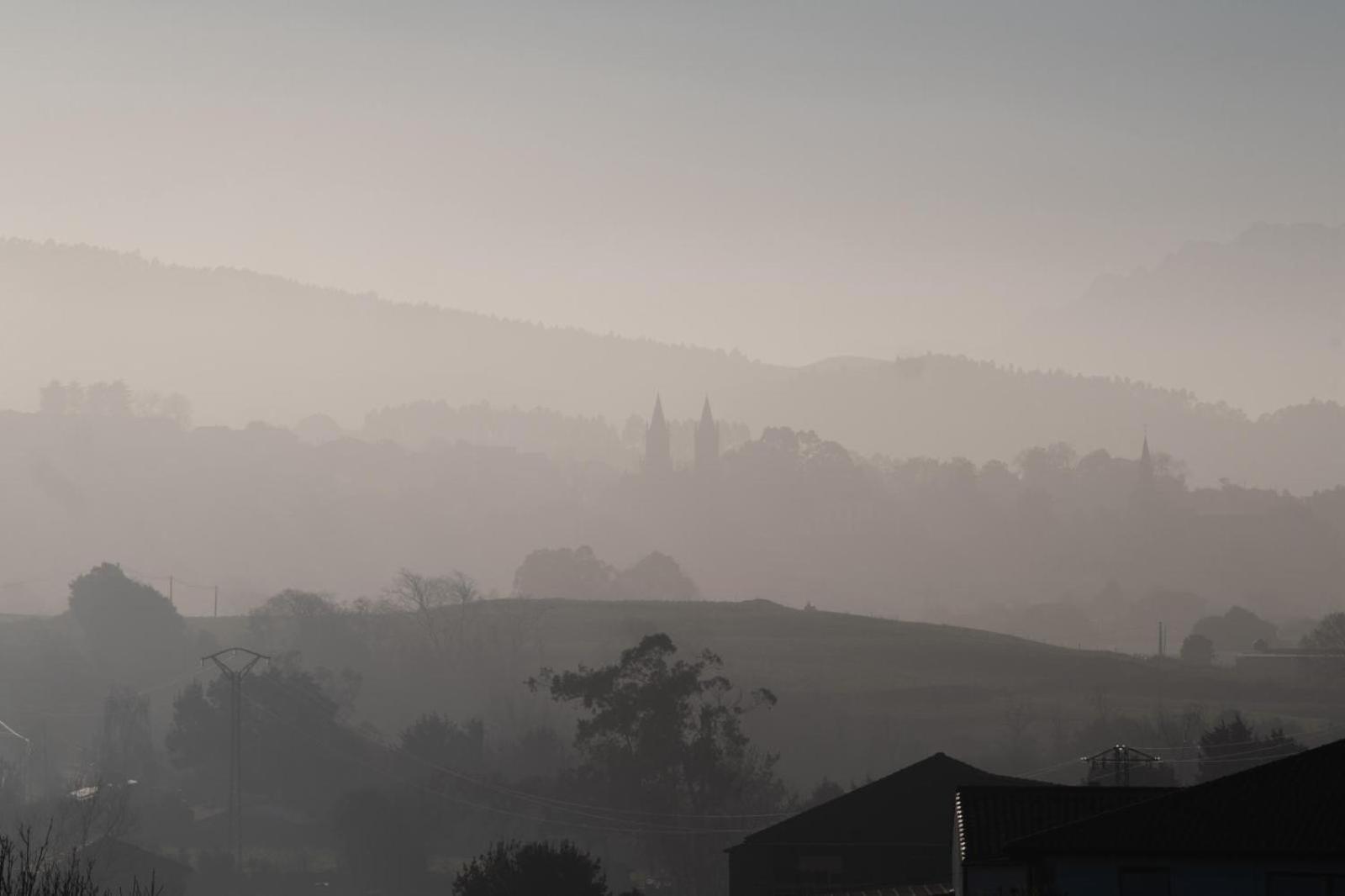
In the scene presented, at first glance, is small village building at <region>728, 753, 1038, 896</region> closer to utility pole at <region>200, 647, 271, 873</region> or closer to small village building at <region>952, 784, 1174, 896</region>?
small village building at <region>952, 784, 1174, 896</region>

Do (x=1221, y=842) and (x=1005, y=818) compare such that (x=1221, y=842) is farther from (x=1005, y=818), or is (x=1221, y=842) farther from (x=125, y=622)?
(x=125, y=622)

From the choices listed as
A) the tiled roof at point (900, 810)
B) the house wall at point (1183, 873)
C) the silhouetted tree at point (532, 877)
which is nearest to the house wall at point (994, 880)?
the house wall at point (1183, 873)

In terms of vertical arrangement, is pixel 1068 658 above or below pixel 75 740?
above

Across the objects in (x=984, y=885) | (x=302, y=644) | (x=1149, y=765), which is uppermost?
(x=302, y=644)

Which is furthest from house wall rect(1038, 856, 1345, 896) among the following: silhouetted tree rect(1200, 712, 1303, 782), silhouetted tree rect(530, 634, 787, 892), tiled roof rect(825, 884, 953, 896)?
silhouetted tree rect(530, 634, 787, 892)

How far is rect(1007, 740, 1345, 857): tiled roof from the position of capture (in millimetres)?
33406

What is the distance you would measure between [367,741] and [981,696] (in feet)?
173

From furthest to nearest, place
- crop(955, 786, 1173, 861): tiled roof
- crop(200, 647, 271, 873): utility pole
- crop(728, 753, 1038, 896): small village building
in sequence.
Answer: crop(200, 647, 271, 873): utility pole
crop(728, 753, 1038, 896): small village building
crop(955, 786, 1173, 861): tiled roof

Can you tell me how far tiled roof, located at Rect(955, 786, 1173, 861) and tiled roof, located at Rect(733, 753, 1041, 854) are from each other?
2182cm

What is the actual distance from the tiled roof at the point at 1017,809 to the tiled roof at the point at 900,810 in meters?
21.8

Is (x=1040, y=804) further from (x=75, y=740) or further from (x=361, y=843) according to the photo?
A: (x=75, y=740)

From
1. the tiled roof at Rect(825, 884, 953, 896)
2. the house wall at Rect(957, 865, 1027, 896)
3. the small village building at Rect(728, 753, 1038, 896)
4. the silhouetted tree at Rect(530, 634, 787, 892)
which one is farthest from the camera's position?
the silhouetted tree at Rect(530, 634, 787, 892)

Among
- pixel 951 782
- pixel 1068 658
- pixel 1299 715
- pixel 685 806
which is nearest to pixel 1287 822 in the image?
pixel 951 782

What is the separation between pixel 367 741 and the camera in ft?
427
